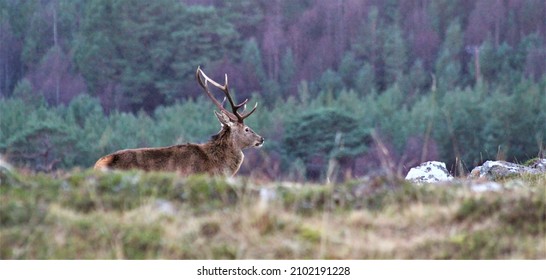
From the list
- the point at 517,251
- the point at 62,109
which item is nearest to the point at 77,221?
the point at 517,251

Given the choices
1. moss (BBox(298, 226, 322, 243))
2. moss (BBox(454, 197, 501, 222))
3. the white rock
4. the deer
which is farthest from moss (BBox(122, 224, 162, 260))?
the deer

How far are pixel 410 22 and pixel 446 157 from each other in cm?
2966

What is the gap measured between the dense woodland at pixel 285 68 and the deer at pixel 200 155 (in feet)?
178

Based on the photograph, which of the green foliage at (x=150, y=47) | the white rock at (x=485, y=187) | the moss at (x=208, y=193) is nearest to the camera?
the moss at (x=208, y=193)

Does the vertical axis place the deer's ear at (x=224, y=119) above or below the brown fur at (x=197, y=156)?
above

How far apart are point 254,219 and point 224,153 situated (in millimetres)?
6504

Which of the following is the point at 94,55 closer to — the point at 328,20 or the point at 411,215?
A: the point at 328,20

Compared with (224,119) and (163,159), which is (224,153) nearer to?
(224,119)

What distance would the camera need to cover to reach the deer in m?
13.0

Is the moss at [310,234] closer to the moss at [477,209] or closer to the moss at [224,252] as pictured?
the moss at [224,252]

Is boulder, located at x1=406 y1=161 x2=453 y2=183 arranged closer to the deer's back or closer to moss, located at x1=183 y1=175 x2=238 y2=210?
the deer's back

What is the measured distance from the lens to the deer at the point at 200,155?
1302 cm

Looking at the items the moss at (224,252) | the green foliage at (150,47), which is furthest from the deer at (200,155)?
the green foliage at (150,47)
